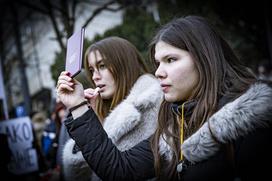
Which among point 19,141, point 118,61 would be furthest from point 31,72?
point 118,61

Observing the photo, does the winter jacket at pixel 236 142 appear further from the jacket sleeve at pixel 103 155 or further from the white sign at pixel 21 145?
the white sign at pixel 21 145

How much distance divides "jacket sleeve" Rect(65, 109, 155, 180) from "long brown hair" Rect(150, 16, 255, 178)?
0.35 feet

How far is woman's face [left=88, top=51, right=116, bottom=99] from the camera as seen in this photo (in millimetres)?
2881

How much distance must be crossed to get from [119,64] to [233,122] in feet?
4.47

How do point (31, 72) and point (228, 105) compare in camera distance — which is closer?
point (228, 105)

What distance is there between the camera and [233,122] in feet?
5.65

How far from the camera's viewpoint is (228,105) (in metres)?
1.78

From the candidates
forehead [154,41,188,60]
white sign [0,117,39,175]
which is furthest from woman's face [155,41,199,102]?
white sign [0,117,39,175]

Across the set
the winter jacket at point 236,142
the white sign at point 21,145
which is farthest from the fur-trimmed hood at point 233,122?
the white sign at point 21,145

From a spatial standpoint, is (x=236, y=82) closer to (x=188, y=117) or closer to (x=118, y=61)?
(x=188, y=117)

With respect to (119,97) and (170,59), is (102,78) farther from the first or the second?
(170,59)

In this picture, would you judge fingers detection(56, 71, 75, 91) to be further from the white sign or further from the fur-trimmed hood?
the white sign

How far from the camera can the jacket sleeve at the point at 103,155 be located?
2020mm

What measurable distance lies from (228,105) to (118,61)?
4.24ft
